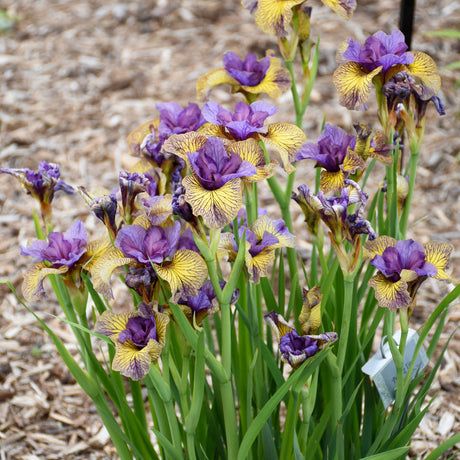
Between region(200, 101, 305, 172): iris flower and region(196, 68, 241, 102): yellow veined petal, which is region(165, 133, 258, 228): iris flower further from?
region(196, 68, 241, 102): yellow veined petal

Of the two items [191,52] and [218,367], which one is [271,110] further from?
[191,52]

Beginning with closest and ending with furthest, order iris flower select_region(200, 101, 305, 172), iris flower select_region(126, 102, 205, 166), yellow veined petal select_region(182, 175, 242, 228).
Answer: yellow veined petal select_region(182, 175, 242, 228) → iris flower select_region(200, 101, 305, 172) → iris flower select_region(126, 102, 205, 166)

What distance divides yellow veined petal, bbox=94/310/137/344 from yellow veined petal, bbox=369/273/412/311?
0.33m

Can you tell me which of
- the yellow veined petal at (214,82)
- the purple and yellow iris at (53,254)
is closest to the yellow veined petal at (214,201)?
the purple and yellow iris at (53,254)

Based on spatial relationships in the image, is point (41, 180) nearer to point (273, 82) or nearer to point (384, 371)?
point (273, 82)

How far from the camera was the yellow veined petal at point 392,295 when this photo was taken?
84 cm

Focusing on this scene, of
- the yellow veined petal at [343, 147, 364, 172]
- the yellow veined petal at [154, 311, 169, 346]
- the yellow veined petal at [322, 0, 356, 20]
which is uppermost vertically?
the yellow veined petal at [322, 0, 356, 20]

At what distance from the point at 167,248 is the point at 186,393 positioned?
0.26 meters

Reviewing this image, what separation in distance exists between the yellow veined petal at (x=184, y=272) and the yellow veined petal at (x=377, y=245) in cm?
23

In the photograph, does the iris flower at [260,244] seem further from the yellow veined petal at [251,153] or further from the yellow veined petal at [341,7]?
the yellow veined petal at [341,7]

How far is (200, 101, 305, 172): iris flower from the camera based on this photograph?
857 millimetres

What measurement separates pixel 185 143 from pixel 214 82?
0.28 meters

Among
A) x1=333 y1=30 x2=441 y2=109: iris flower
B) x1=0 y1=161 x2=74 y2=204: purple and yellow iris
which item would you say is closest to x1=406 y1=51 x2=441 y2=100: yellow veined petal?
x1=333 y1=30 x2=441 y2=109: iris flower

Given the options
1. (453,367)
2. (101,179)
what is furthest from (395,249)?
(101,179)
